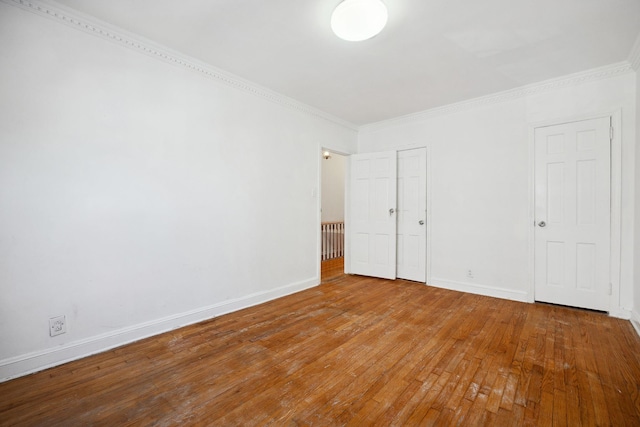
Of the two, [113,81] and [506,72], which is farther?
[506,72]

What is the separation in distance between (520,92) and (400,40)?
2.11 meters

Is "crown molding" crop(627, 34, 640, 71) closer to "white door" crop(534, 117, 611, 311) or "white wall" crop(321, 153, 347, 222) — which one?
"white door" crop(534, 117, 611, 311)

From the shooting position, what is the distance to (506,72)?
320cm

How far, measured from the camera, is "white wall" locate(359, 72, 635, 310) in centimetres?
311

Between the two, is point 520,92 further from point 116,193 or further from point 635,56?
point 116,193

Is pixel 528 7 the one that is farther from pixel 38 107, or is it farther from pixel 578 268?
pixel 38 107

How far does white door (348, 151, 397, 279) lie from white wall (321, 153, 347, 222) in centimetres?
269

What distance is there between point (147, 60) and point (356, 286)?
3.76 m

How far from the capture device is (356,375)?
A: 2.04 meters

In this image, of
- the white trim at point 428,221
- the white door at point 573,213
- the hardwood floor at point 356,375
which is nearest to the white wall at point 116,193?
the hardwood floor at point 356,375

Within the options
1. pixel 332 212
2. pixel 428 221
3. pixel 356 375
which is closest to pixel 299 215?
pixel 428 221

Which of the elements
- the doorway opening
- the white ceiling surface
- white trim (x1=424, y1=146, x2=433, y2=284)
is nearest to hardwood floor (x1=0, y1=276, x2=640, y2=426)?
white trim (x1=424, y1=146, x2=433, y2=284)

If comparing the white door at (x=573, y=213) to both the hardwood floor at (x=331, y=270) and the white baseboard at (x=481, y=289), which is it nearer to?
the white baseboard at (x=481, y=289)

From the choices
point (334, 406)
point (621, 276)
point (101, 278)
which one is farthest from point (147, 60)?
point (621, 276)
